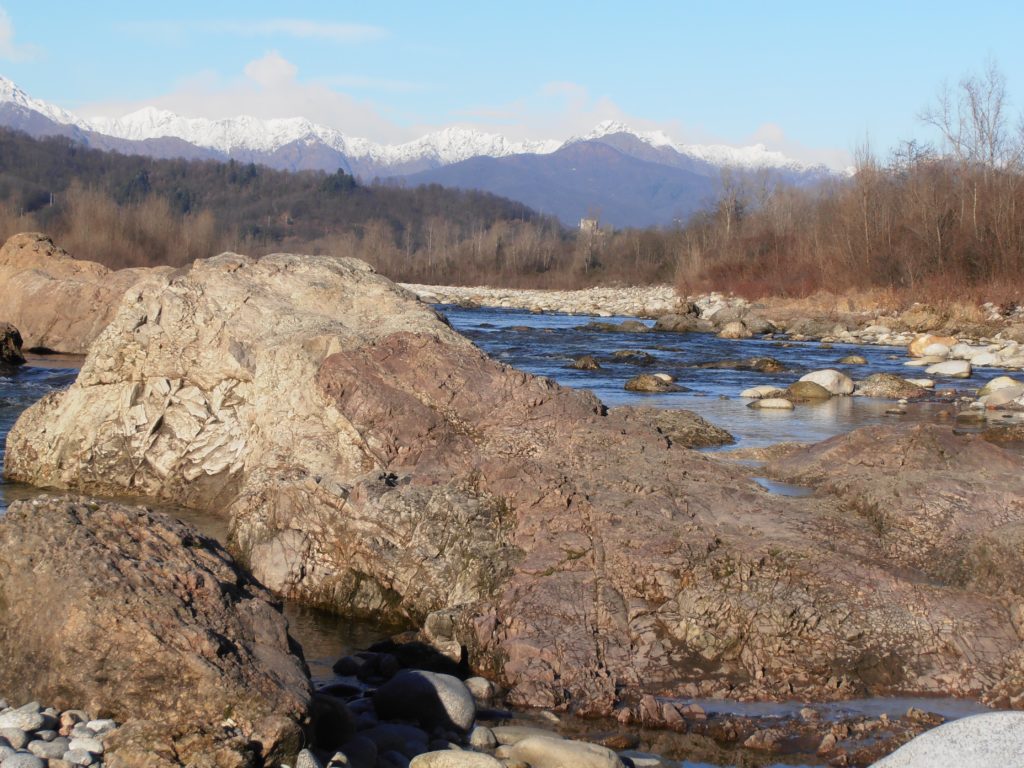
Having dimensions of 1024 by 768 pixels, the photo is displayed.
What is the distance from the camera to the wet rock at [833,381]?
64.4 ft

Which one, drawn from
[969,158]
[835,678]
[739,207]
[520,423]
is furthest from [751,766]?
[739,207]

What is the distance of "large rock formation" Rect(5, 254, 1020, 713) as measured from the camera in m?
5.73

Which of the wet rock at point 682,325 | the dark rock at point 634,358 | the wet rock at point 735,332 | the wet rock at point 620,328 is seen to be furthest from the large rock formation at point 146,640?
the wet rock at point 682,325

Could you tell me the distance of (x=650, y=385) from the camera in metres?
19.9

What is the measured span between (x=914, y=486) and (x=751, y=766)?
2.80m

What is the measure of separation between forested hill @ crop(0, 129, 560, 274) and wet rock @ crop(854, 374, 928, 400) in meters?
78.4

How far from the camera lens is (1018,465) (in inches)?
324

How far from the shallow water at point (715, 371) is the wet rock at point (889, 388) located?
1.47 feet

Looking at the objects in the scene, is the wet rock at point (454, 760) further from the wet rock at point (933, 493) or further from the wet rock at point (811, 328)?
the wet rock at point (811, 328)

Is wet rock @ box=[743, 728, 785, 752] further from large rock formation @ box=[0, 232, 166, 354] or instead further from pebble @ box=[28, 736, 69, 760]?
large rock formation @ box=[0, 232, 166, 354]

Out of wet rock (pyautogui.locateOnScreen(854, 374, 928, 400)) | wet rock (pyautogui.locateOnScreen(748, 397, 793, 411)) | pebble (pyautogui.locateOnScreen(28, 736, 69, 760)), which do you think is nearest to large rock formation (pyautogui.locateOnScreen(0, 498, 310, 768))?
pebble (pyautogui.locateOnScreen(28, 736, 69, 760))

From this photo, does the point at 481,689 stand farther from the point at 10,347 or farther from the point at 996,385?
the point at 996,385

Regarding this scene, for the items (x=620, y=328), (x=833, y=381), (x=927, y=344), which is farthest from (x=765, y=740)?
(x=620, y=328)

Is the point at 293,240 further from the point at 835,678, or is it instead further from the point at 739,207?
the point at 835,678
